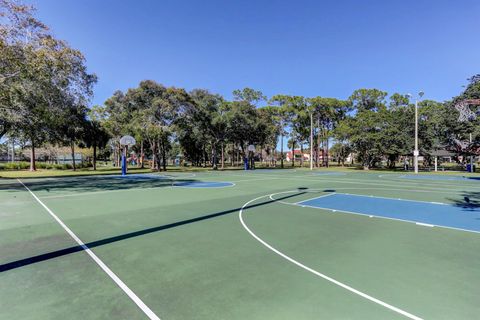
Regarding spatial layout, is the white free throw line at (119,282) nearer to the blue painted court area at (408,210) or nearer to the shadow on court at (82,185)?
the blue painted court area at (408,210)

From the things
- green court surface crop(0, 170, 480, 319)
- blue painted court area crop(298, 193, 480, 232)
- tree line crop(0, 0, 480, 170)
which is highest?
tree line crop(0, 0, 480, 170)

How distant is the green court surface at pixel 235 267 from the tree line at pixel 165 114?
919 cm

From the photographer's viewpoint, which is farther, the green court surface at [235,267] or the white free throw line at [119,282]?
the green court surface at [235,267]

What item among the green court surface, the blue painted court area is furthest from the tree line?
the green court surface

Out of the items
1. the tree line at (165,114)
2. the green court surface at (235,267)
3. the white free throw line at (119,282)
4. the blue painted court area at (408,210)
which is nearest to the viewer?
the white free throw line at (119,282)

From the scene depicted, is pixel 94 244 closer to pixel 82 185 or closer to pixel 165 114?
pixel 82 185

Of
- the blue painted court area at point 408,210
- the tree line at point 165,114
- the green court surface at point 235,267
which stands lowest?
the blue painted court area at point 408,210

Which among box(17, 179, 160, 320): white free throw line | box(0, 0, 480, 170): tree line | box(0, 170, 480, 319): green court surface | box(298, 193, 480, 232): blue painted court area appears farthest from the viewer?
box(0, 0, 480, 170): tree line

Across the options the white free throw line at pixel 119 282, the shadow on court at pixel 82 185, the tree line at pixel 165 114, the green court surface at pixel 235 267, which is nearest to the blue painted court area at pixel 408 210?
the green court surface at pixel 235 267

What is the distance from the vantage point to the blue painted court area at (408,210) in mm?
7766

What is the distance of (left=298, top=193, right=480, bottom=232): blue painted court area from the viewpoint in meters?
7.77

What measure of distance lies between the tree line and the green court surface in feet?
30.1

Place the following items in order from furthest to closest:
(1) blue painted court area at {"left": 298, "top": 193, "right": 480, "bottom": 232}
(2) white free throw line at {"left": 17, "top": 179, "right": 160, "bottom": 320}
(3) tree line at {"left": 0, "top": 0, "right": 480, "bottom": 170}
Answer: (3) tree line at {"left": 0, "top": 0, "right": 480, "bottom": 170}
(1) blue painted court area at {"left": 298, "top": 193, "right": 480, "bottom": 232}
(2) white free throw line at {"left": 17, "top": 179, "right": 160, "bottom": 320}

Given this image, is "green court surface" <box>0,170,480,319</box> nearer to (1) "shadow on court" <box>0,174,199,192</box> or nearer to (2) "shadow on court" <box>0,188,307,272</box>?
(2) "shadow on court" <box>0,188,307,272</box>
